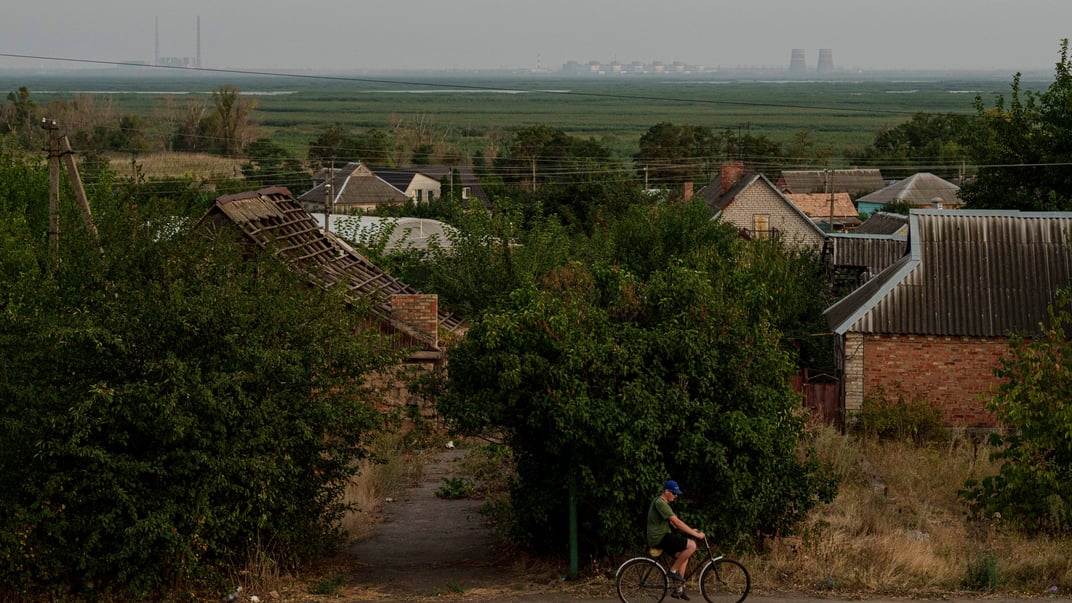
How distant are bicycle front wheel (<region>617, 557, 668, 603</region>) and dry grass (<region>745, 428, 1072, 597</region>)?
140 centimetres

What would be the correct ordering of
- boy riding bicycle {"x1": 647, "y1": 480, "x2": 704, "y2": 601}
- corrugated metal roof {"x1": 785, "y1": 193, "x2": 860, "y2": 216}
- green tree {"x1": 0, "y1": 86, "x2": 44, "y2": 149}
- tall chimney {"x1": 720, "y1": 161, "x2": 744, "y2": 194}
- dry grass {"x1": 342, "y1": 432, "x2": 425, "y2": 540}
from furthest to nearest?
1. green tree {"x1": 0, "y1": 86, "x2": 44, "y2": 149}
2. corrugated metal roof {"x1": 785, "y1": 193, "x2": 860, "y2": 216}
3. tall chimney {"x1": 720, "y1": 161, "x2": 744, "y2": 194}
4. dry grass {"x1": 342, "y1": 432, "x2": 425, "y2": 540}
5. boy riding bicycle {"x1": 647, "y1": 480, "x2": 704, "y2": 601}

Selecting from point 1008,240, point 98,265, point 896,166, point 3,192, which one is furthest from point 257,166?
point 98,265

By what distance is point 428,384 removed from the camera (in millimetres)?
12758

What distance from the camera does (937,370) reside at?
2277 cm

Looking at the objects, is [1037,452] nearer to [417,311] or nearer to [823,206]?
[417,311]

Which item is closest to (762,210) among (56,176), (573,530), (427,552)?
(56,176)

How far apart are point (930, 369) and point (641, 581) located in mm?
13529

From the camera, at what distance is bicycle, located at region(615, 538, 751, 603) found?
1100cm

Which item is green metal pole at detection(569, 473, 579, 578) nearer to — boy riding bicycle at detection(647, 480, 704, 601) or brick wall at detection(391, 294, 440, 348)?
boy riding bicycle at detection(647, 480, 704, 601)

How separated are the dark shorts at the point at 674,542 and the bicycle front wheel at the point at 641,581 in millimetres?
198

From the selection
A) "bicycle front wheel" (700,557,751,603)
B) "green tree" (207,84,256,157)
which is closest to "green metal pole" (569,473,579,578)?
"bicycle front wheel" (700,557,751,603)

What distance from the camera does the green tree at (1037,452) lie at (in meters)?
14.6

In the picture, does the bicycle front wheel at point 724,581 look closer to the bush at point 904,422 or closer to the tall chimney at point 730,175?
the bush at point 904,422

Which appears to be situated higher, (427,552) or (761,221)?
(761,221)
